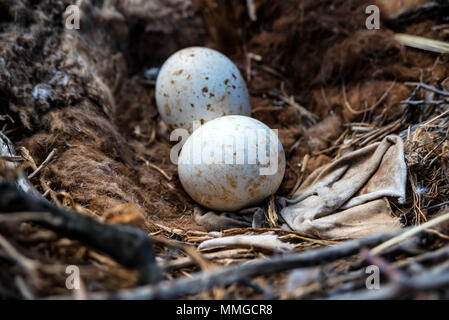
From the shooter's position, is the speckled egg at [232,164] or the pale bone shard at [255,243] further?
the speckled egg at [232,164]

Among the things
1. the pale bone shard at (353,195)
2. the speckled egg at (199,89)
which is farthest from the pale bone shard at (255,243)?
the speckled egg at (199,89)

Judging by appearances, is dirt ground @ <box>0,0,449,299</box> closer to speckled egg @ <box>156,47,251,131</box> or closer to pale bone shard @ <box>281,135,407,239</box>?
pale bone shard @ <box>281,135,407,239</box>

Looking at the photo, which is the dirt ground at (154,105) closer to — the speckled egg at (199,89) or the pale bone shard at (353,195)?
the pale bone shard at (353,195)

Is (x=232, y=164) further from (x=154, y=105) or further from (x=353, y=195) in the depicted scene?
(x=154, y=105)

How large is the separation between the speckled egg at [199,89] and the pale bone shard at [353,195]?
1.88 feet

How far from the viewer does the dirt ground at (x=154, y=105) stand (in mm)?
1273

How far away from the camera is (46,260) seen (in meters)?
1.05

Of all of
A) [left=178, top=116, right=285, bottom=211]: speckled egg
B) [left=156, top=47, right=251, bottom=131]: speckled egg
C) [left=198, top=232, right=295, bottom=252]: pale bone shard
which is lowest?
[left=198, top=232, right=295, bottom=252]: pale bone shard

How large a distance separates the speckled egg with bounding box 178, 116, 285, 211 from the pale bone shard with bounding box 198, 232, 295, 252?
0.25 meters

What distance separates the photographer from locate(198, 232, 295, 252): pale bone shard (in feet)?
4.55

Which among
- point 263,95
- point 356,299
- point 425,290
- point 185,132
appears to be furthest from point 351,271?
point 263,95

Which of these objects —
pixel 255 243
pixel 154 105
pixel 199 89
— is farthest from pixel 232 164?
pixel 154 105

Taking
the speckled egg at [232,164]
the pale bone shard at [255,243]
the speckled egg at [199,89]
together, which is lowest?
the pale bone shard at [255,243]

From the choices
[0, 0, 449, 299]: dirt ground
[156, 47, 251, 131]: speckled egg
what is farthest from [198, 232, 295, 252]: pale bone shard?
[156, 47, 251, 131]: speckled egg
